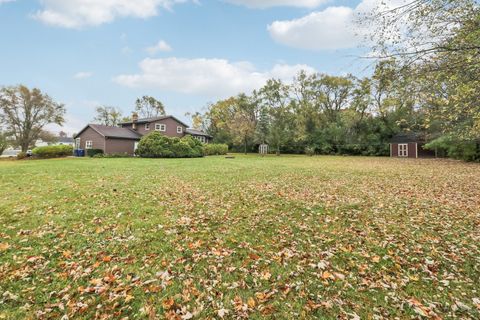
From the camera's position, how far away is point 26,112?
3462 cm

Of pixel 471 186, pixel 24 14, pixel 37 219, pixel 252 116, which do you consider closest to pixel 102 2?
pixel 24 14

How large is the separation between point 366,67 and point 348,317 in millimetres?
4203

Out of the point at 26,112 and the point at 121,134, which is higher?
the point at 26,112

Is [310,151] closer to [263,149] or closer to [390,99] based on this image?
[263,149]

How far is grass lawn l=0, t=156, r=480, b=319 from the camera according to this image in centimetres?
285

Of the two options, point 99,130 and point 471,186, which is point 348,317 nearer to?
point 471,186

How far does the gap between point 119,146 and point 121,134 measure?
1.85 metres

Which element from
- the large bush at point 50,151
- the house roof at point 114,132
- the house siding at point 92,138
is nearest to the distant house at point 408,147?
the house roof at point 114,132

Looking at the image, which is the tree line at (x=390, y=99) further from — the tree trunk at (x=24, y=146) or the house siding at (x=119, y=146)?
the tree trunk at (x=24, y=146)

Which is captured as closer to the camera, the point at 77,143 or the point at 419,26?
the point at 419,26

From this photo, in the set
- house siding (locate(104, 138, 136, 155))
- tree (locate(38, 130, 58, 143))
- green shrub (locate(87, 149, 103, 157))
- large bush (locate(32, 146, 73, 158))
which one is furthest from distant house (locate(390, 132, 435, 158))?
tree (locate(38, 130, 58, 143))

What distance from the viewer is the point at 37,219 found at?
A: 5.37 m

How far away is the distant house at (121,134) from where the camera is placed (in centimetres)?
2947

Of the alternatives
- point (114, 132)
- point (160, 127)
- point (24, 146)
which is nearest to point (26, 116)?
point (24, 146)
